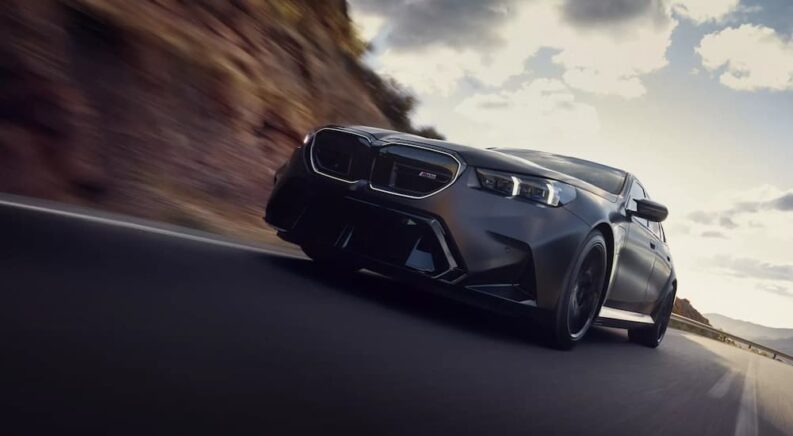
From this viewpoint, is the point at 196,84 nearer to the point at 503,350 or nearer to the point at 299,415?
the point at 503,350

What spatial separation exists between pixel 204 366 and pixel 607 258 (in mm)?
3822

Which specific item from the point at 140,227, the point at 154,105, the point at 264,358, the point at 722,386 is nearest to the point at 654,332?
the point at 722,386

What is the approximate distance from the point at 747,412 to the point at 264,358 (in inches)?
164

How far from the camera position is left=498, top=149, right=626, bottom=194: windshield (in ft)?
22.1

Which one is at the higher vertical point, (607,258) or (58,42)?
(58,42)

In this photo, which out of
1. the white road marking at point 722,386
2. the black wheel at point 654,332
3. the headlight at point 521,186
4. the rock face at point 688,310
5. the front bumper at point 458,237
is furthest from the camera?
the rock face at point 688,310

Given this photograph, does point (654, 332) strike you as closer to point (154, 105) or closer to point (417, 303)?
point (417, 303)

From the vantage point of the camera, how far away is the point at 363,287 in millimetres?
5984

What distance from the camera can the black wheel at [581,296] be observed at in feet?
18.1

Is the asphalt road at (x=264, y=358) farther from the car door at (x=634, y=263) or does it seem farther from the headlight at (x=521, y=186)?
the headlight at (x=521, y=186)

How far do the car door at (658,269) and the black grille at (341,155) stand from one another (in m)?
3.51

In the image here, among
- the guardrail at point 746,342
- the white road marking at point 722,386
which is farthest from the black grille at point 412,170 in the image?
the guardrail at point 746,342

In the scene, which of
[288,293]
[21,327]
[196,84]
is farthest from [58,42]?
[21,327]

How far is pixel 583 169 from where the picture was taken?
6996 millimetres
